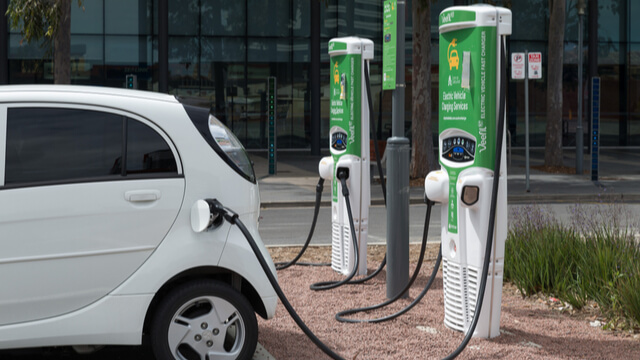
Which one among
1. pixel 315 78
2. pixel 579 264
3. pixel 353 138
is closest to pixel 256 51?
pixel 315 78

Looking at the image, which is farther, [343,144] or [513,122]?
[513,122]

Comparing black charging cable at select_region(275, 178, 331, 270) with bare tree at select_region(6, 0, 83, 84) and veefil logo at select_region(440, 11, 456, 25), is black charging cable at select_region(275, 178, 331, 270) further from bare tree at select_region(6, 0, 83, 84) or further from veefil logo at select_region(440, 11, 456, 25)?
bare tree at select_region(6, 0, 83, 84)

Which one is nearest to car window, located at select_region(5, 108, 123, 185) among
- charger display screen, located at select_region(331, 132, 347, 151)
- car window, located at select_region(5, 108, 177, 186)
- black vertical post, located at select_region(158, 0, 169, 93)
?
car window, located at select_region(5, 108, 177, 186)

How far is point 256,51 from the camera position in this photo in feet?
102

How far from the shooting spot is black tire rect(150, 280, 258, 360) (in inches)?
187

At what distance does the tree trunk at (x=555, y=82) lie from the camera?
2230 centimetres

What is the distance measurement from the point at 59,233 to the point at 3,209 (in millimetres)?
322

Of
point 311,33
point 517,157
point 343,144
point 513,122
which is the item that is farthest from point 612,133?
point 343,144

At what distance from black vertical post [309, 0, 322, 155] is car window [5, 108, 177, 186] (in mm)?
24661

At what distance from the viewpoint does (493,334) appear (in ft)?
19.2

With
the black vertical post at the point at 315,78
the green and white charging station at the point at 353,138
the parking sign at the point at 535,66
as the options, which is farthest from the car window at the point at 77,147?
the black vertical post at the point at 315,78

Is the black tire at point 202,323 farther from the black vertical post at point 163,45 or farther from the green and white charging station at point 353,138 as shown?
the black vertical post at point 163,45

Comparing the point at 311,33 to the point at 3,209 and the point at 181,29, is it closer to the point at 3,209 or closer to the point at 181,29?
the point at 181,29

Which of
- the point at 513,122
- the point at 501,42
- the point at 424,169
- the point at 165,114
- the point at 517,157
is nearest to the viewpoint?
the point at 165,114
